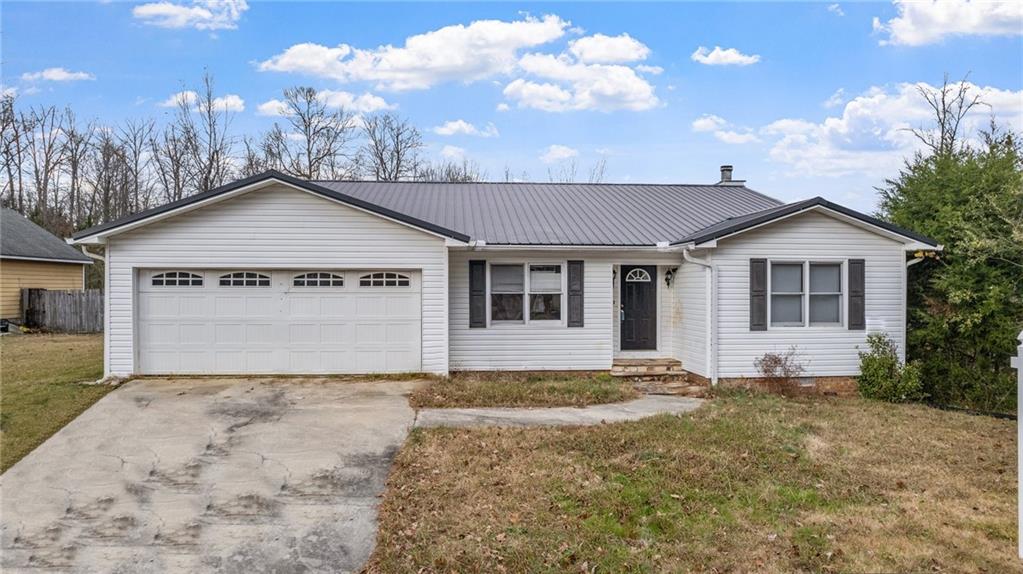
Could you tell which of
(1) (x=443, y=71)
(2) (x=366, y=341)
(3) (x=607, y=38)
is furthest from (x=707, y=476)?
(1) (x=443, y=71)

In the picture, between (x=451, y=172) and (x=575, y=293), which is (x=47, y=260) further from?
(x=575, y=293)

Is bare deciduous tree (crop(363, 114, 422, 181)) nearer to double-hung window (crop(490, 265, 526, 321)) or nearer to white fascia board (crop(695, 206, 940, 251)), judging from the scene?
double-hung window (crop(490, 265, 526, 321))

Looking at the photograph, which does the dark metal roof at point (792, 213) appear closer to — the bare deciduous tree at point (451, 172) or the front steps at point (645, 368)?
the front steps at point (645, 368)

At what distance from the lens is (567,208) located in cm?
1423

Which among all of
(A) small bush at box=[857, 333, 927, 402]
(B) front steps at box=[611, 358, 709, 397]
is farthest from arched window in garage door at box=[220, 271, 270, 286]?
(A) small bush at box=[857, 333, 927, 402]

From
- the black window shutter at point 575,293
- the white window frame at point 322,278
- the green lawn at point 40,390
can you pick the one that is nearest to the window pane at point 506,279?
the black window shutter at point 575,293

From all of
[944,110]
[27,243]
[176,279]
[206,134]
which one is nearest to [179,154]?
[206,134]

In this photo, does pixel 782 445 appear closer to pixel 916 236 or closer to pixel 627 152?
pixel 916 236

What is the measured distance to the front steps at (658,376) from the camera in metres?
11.1

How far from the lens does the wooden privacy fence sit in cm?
2005

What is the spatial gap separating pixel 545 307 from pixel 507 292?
0.81 metres

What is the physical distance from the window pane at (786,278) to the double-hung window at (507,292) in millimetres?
4709

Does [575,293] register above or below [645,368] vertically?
above

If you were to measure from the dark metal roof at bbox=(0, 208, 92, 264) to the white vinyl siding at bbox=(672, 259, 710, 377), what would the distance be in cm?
2120
